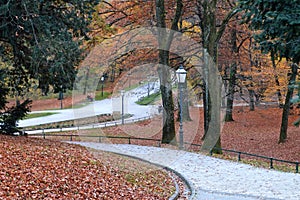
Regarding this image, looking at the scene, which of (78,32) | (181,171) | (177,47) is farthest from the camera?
(177,47)

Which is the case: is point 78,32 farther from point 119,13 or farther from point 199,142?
point 199,142

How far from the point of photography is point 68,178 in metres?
7.96

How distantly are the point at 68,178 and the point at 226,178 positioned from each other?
4.87 metres

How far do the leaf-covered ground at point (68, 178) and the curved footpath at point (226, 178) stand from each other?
0.93 meters

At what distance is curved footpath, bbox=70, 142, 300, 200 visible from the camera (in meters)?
8.92

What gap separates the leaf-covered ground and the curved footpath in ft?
3.06

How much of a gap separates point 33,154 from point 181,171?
15.3 ft

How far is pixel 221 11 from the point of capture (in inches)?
820

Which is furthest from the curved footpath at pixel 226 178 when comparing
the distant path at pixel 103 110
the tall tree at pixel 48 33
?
the distant path at pixel 103 110

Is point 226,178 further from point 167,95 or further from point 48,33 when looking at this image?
point 167,95

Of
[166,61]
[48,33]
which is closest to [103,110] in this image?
[166,61]

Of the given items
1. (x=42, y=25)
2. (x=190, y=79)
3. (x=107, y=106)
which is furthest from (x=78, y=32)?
(x=107, y=106)

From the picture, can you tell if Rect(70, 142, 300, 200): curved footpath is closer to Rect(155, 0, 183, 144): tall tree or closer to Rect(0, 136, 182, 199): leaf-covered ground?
Rect(0, 136, 182, 199): leaf-covered ground

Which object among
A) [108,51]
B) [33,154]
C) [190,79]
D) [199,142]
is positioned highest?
[108,51]
